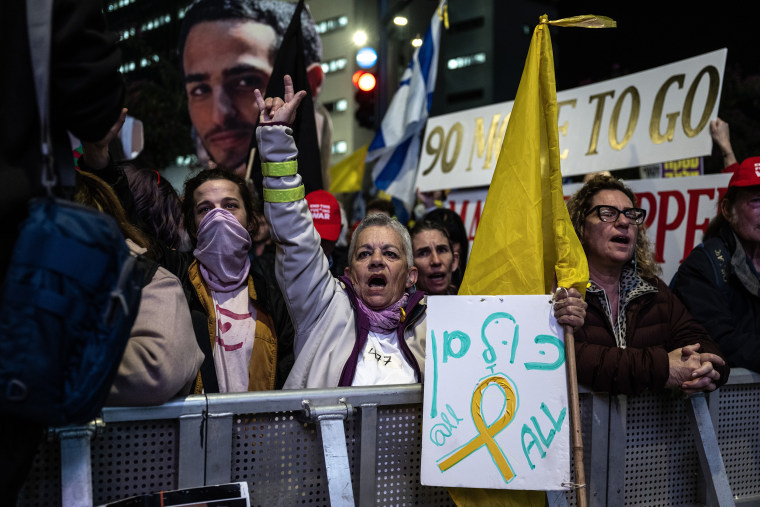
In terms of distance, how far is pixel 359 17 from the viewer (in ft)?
60.7

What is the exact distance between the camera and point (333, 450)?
85.6 inches

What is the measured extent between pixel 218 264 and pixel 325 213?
1.39m

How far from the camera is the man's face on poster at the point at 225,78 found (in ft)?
40.8

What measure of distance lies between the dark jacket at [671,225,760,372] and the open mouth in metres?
1.54

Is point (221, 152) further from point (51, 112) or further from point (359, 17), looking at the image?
point (51, 112)

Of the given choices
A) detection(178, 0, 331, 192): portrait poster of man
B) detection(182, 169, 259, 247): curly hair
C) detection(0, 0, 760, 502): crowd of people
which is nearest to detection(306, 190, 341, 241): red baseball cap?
detection(0, 0, 760, 502): crowd of people

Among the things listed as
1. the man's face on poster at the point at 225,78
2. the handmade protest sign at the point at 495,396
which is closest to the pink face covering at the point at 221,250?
the handmade protest sign at the point at 495,396

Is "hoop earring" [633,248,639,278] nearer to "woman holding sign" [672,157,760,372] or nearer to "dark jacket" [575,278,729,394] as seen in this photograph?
"dark jacket" [575,278,729,394]

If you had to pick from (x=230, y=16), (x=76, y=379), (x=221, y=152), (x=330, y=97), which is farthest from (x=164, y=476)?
(x=330, y=97)

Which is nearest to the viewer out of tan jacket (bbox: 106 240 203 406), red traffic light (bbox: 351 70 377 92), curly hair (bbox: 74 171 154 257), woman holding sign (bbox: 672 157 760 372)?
tan jacket (bbox: 106 240 203 406)

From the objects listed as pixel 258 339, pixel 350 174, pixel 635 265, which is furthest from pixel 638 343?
pixel 350 174

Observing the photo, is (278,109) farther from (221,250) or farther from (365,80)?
(365,80)

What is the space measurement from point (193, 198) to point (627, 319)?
81.1 inches

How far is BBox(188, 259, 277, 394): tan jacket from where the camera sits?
2.85 metres
